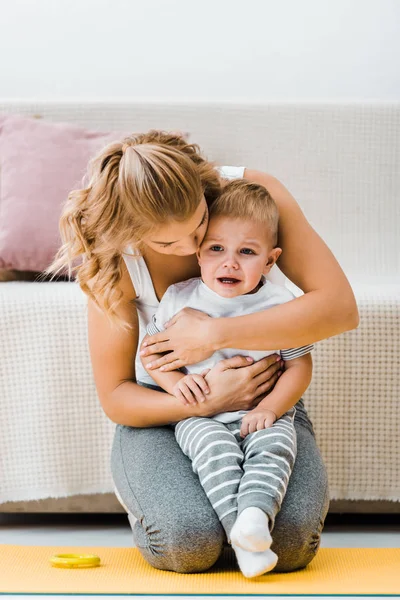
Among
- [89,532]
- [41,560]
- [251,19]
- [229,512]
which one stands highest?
[251,19]

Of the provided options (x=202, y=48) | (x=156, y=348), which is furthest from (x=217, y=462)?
(x=202, y=48)

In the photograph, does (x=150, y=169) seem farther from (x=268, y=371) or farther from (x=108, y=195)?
(x=268, y=371)

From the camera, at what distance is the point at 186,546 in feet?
4.15

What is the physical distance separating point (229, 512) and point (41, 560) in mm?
375

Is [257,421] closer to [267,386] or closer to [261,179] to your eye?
[267,386]

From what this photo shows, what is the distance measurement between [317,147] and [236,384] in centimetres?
110

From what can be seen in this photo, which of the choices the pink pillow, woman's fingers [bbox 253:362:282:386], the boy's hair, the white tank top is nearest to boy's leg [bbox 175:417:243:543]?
woman's fingers [bbox 253:362:282:386]

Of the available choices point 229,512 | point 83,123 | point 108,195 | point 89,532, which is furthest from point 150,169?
point 83,123

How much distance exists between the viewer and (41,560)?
1401 millimetres

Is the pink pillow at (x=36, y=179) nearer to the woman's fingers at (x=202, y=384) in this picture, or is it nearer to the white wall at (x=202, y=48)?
the white wall at (x=202, y=48)

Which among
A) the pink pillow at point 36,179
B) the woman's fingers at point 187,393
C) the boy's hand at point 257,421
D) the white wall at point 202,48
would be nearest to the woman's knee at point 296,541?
the boy's hand at point 257,421

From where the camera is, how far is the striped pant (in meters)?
1.23

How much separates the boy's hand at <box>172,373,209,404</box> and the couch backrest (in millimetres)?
978

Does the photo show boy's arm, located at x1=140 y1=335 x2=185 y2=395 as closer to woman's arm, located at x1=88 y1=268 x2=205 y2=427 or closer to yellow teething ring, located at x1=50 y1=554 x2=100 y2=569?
woman's arm, located at x1=88 y1=268 x2=205 y2=427
